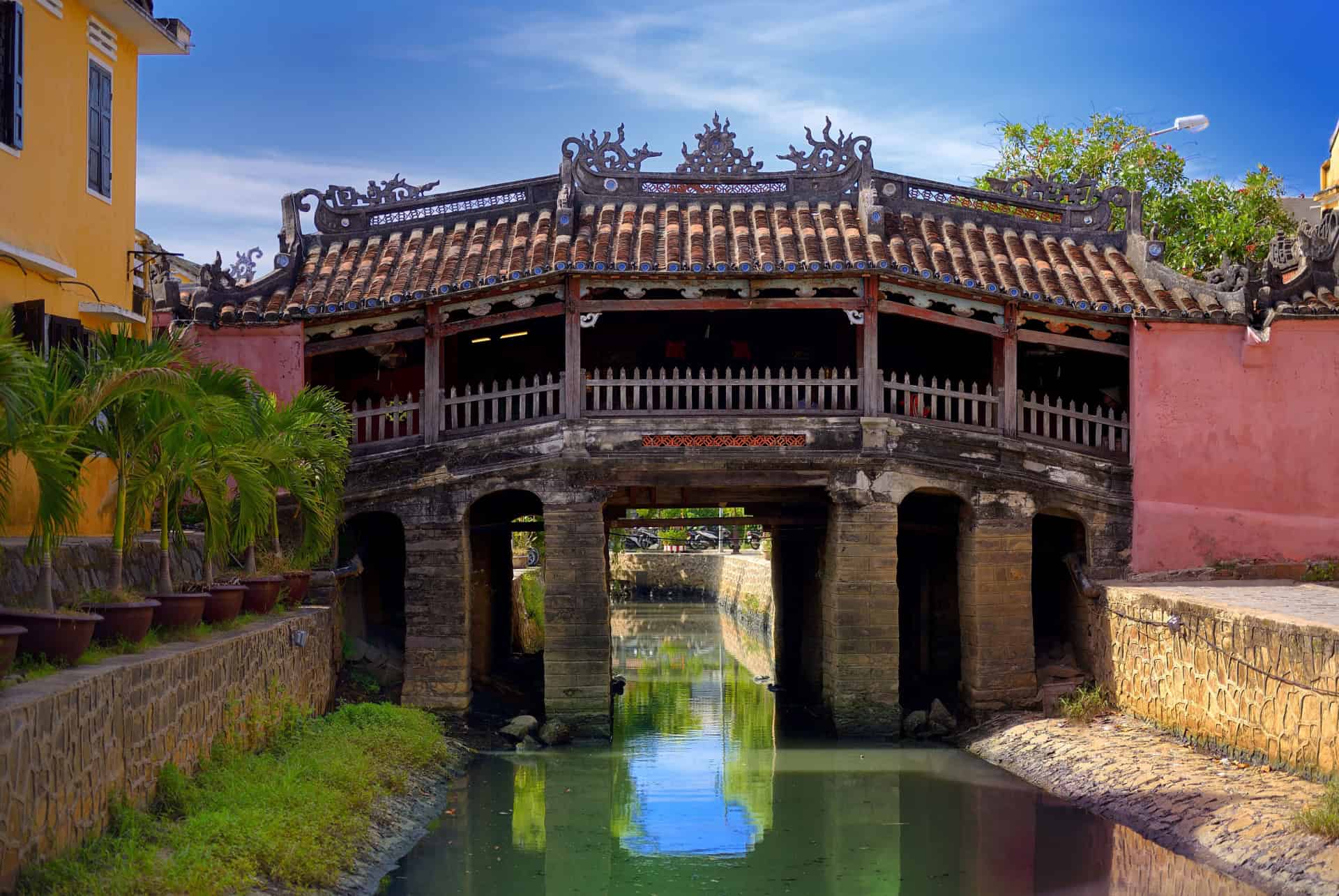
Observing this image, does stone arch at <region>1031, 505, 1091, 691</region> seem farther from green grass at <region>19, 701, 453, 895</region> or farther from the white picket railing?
green grass at <region>19, 701, 453, 895</region>

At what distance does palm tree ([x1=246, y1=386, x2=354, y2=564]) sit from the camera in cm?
1429

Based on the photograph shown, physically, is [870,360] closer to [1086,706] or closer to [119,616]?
[1086,706]

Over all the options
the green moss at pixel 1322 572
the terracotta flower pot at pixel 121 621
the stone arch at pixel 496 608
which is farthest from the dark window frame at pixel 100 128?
the green moss at pixel 1322 572

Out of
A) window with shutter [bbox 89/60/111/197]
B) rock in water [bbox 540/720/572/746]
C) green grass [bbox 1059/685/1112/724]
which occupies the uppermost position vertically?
window with shutter [bbox 89/60/111/197]

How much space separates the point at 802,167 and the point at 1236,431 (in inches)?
249

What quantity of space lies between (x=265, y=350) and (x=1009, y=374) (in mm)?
9177

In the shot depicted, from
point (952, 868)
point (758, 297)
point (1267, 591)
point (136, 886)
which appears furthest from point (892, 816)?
point (136, 886)

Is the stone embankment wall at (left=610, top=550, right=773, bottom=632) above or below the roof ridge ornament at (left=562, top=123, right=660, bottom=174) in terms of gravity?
below

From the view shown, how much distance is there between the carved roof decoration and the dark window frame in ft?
8.46

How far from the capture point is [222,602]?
12469 millimetres

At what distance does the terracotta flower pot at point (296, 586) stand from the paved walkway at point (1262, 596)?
9.08 m

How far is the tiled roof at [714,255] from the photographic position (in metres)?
17.2

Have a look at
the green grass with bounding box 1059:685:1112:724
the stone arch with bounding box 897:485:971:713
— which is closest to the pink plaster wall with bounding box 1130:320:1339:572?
the green grass with bounding box 1059:685:1112:724

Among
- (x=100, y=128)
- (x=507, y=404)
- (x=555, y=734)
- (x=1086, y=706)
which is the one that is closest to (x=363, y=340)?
(x=507, y=404)
